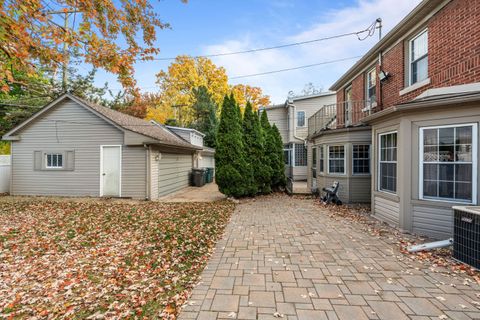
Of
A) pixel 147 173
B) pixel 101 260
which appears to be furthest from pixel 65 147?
pixel 101 260

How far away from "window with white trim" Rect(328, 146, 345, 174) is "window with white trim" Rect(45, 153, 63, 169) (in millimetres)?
12438

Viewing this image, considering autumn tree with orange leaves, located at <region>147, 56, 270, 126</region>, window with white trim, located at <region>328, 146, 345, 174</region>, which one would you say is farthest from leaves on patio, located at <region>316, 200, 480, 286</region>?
autumn tree with orange leaves, located at <region>147, 56, 270, 126</region>

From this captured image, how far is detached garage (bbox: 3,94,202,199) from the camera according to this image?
10625 mm

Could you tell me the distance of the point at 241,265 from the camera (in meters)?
3.98

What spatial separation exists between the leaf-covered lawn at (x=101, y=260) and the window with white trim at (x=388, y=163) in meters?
4.76

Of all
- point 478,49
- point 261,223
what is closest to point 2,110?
point 261,223

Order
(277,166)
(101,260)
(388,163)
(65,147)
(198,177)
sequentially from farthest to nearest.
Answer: (198,177) < (277,166) < (65,147) < (388,163) < (101,260)

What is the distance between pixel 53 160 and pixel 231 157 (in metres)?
8.65

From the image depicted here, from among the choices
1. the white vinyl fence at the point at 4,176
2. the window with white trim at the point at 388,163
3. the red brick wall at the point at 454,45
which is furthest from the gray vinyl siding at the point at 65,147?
the red brick wall at the point at 454,45

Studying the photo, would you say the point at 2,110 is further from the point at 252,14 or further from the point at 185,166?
the point at 252,14

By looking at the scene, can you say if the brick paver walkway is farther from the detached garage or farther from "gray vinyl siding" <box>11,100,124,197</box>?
A: "gray vinyl siding" <box>11,100,124,197</box>

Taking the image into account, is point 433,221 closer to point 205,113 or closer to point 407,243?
point 407,243

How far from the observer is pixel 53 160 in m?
11.4

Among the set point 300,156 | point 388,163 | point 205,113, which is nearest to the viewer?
point 388,163
